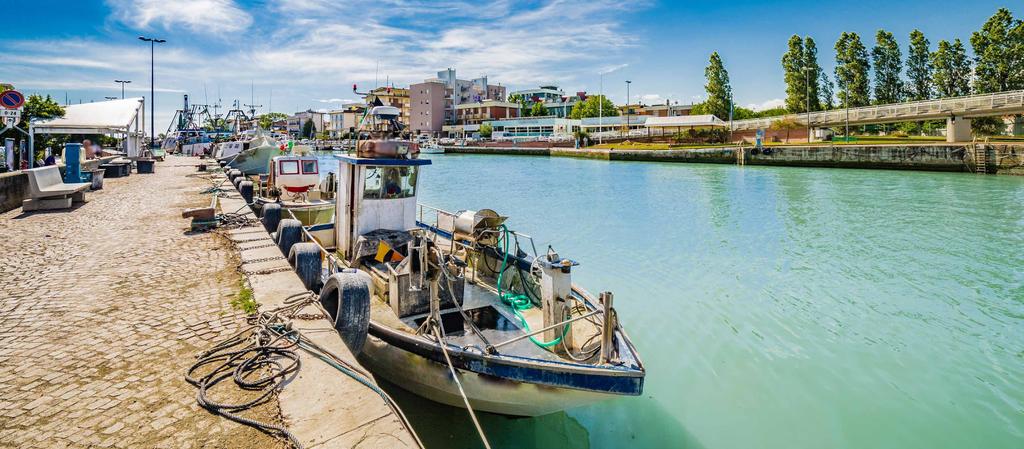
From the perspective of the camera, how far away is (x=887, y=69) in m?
69.9

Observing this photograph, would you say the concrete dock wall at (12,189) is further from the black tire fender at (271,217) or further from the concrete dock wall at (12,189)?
the black tire fender at (271,217)

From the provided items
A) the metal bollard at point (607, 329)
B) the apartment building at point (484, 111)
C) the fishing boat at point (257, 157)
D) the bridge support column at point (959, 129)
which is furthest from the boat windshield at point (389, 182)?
the apartment building at point (484, 111)

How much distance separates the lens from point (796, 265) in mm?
15086

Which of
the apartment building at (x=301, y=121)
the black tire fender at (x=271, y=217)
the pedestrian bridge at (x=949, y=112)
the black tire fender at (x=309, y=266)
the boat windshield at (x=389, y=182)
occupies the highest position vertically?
the apartment building at (x=301, y=121)

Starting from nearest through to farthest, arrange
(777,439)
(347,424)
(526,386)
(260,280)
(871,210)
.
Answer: (347,424) < (526,386) < (777,439) < (260,280) < (871,210)

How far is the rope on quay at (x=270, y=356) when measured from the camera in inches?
172

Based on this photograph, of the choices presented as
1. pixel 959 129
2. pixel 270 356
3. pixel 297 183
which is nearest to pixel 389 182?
pixel 270 356

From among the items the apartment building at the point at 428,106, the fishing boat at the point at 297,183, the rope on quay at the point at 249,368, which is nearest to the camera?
the rope on quay at the point at 249,368

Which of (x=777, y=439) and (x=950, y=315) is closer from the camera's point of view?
(x=777, y=439)

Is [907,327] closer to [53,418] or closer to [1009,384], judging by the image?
[1009,384]

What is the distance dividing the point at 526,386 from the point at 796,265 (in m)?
12.4

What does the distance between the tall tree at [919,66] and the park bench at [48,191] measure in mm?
86767

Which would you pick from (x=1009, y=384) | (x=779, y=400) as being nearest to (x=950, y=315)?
(x=1009, y=384)

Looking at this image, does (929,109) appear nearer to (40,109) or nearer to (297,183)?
(297,183)
